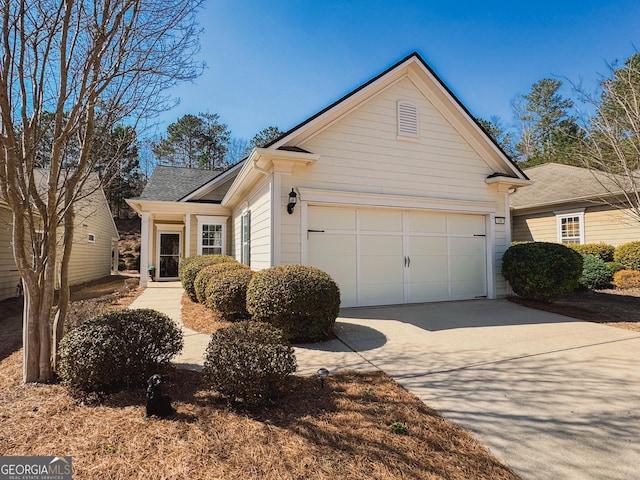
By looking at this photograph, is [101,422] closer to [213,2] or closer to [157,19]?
[157,19]

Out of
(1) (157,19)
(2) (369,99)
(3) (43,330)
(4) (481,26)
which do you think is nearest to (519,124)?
(4) (481,26)

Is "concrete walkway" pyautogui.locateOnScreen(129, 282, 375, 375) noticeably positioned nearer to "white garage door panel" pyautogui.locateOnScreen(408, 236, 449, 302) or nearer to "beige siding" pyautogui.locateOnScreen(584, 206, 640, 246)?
"white garage door panel" pyautogui.locateOnScreen(408, 236, 449, 302)

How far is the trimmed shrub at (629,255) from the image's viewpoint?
11.3m

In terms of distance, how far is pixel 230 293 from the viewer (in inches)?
239

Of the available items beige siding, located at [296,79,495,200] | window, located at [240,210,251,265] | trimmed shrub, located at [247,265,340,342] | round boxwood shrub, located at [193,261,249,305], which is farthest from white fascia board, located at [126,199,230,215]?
trimmed shrub, located at [247,265,340,342]

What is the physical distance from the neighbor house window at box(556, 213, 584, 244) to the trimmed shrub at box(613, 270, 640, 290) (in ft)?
8.48

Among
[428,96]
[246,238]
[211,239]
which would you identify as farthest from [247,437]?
[211,239]

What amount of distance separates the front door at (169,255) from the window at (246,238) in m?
6.44

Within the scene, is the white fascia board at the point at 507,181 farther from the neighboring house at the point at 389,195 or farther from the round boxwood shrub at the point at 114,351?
the round boxwood shrub at the point at 114,351

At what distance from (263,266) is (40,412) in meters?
4.95

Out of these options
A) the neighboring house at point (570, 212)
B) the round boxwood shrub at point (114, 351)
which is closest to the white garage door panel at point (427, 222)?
the round boxwood shrub at point (114, 351)

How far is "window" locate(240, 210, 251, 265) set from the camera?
9414 mm

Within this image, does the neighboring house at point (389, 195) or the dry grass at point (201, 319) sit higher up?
the neighboring house at point (389, 195)

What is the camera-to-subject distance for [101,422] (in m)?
2.64
